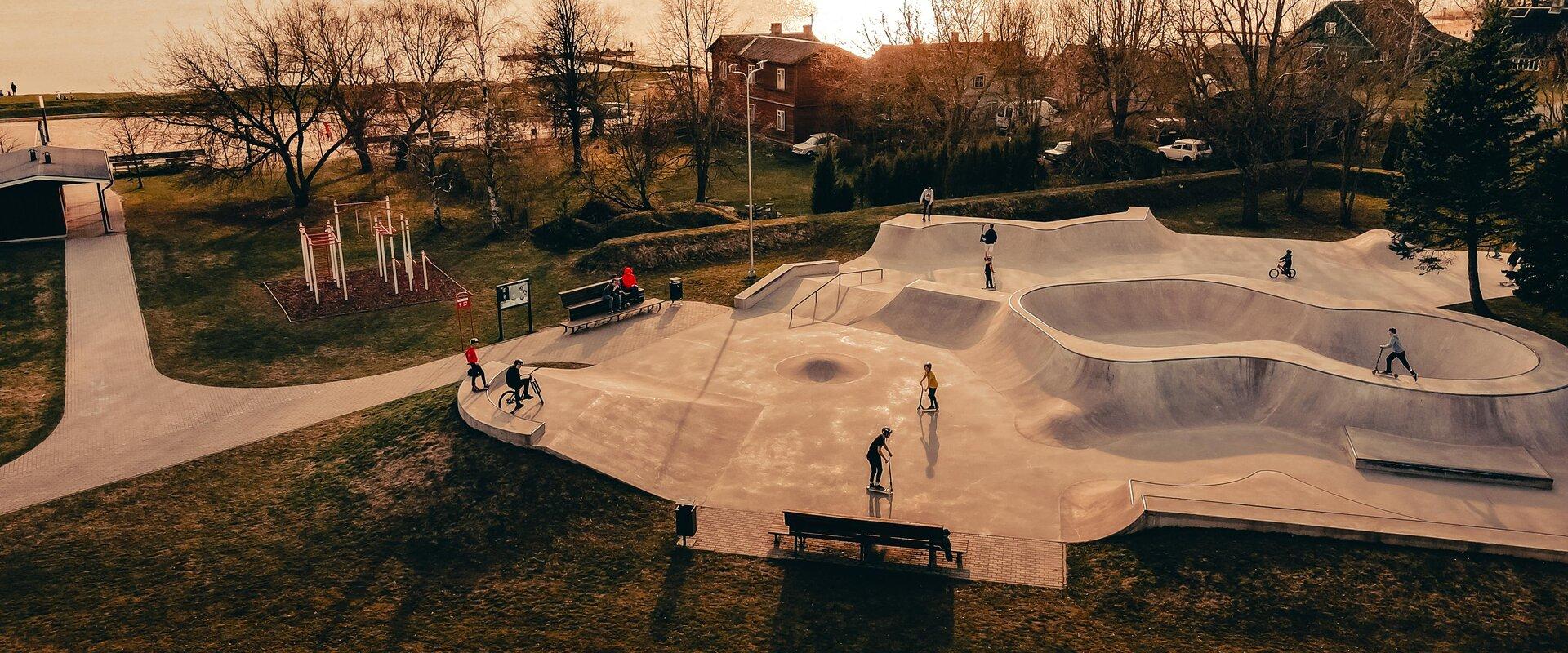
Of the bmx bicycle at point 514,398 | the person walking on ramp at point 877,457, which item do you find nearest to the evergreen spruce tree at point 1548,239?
the person walking on ramp at point 877,457

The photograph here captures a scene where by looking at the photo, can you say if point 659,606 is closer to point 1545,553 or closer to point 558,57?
point 1545,553

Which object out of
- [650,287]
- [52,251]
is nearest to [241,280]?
[52,251]

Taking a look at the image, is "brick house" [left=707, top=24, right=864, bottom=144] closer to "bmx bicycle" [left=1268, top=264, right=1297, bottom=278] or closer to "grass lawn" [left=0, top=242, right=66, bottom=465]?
"bmx bicycle" [left=1268, top=264, right=1297, bottom=278]

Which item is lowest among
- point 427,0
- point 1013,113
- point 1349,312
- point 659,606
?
point 659,606

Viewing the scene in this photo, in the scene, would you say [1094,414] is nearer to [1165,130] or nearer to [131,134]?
[1165,130]

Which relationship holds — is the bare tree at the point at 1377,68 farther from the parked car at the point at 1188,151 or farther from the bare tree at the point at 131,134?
the bare tree at the point at 131,134

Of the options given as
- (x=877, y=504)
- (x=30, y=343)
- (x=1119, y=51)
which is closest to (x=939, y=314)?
(x=877, y=504)

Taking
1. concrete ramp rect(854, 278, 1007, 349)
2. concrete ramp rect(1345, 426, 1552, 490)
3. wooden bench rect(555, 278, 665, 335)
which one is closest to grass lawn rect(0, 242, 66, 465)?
wooden bench rect(555, 278, 665, 335)
